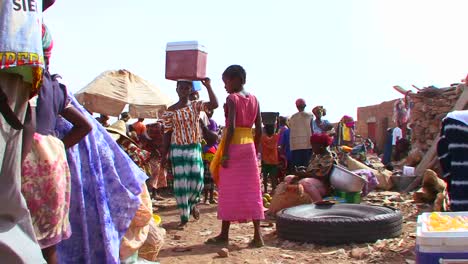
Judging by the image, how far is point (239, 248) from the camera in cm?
530

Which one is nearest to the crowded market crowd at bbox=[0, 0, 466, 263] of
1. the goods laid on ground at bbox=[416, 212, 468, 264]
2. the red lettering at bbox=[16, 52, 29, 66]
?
the red lettering at bbox=[16, 52, 29, 66]

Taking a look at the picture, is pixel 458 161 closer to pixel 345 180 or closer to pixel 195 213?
pixel 345 180

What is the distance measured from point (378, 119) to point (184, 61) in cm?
2219

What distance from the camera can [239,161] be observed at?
5316 millimetres

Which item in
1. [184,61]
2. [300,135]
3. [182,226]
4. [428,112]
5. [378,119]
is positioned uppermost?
[184,61]

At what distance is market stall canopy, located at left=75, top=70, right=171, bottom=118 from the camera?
12.1 m

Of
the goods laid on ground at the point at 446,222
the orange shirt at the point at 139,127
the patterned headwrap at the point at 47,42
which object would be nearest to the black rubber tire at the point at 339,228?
the goods laid on ground at the point at 446,222

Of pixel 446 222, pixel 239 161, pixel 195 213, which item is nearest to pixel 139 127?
pixel 195 213

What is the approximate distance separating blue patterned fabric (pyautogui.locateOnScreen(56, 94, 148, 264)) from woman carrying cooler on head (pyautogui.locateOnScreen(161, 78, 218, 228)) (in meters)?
2.87

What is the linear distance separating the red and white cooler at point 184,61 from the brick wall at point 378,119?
19812mm

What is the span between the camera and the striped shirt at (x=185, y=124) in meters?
6.36

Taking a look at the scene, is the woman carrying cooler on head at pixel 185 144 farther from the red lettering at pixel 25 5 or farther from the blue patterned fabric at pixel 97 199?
the red lettering at pixel 25 5

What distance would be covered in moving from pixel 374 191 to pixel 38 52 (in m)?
8.72

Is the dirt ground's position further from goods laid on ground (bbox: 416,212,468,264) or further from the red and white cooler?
goods laid on ground (bbox: 416,212,468,264)
